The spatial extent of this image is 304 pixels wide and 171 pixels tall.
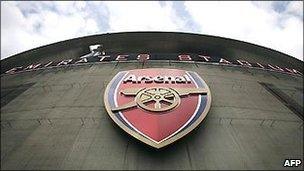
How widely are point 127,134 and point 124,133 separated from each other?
36 centimetres

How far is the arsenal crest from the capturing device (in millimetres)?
15422

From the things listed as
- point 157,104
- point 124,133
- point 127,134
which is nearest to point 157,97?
point 157,104

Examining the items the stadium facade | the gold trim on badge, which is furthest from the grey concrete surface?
the gold trim on badge

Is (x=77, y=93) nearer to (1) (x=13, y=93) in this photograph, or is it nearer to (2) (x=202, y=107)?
(1) (x=13, y=93)

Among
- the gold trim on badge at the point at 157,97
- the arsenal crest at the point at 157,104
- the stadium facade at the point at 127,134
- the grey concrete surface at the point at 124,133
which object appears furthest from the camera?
the gold trim on badge at the point at 157,97

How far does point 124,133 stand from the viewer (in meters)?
16.0

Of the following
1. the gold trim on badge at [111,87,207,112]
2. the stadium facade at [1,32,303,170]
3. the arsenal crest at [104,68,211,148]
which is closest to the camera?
the stadium facade at [1,32,303,170]

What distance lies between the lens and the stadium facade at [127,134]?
1463 centimetres

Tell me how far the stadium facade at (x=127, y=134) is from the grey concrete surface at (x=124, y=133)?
41 mm

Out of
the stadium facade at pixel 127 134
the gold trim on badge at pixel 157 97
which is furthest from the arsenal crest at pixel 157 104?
the stadium facade at pixel 127 134

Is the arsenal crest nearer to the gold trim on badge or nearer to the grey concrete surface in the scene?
the gold trim on badge

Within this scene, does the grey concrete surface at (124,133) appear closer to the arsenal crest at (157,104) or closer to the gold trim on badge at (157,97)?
the arsenal crest at (157,104)

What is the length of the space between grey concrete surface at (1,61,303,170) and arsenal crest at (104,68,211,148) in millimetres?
471

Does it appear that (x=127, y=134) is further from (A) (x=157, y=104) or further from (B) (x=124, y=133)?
(A) (x=157, y=104)
